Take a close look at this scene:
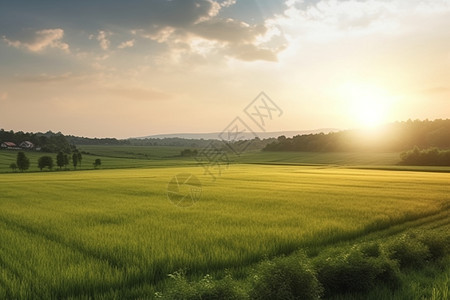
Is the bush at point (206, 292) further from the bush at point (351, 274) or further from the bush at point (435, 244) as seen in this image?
the bush at point (435, 244)

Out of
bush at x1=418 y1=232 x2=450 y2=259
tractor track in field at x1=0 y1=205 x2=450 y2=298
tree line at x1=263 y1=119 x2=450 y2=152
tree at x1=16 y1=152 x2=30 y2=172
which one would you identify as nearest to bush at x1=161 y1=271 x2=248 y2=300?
tractor track in field at x1=0 y1=205 x2=450 y2=298

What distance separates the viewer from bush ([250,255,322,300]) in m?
6.91

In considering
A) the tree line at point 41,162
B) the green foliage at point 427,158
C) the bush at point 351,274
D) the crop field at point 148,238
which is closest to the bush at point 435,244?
the crop field at point 148,238

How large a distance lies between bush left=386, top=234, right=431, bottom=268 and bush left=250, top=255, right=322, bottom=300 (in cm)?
443

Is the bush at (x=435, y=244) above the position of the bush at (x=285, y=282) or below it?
below

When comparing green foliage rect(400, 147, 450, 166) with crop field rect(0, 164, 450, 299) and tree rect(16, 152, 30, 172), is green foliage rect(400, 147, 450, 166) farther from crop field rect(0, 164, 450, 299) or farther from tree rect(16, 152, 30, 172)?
tree rect(16, 152, 30, 172)

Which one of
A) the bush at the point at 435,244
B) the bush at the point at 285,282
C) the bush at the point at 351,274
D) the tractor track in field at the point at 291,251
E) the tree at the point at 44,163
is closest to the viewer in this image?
the bush at the point at 285,282

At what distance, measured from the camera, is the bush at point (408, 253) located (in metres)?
10.5

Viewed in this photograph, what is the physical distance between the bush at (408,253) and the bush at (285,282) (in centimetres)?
443

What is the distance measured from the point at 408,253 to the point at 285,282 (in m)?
5.58

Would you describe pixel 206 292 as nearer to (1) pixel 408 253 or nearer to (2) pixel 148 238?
(2) pixel 148 238

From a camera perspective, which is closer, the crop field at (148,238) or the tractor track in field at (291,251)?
the crop field at (148,238)

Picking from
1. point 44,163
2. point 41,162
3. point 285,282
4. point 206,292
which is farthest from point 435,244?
point 41,162

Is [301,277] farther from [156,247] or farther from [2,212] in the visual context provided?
[2,212]
